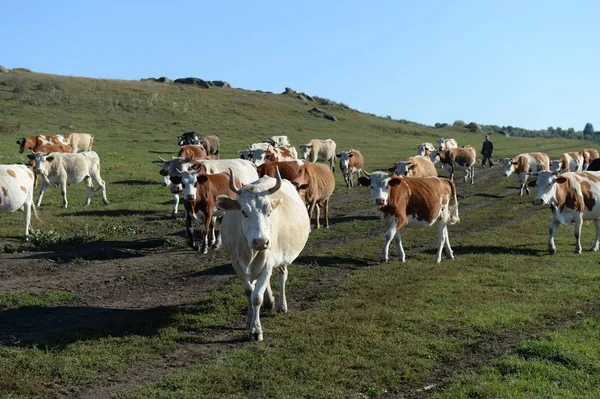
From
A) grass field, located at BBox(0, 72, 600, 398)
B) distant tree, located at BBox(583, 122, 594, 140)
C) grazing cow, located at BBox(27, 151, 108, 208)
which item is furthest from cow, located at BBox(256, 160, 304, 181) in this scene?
distant tree, located at BBox(583, 122, 594, 140)

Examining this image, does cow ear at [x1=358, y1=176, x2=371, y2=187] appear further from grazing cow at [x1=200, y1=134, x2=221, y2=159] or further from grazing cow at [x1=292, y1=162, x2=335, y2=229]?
grazing cow at [x1=200, y1=134, x2=221, y2=159]

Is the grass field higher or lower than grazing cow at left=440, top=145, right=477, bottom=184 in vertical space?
lower

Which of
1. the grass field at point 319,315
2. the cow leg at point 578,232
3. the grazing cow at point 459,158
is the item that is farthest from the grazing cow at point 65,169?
the grazing cow at point 459,158

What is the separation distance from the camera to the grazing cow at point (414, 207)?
47.6ft

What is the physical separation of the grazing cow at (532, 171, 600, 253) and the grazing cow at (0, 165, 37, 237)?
44.6 ft

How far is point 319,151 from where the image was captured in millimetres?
37031

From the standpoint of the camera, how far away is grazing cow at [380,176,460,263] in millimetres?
14500

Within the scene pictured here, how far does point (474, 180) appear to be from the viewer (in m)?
35.0

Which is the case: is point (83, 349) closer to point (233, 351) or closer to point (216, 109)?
point (233, 351)

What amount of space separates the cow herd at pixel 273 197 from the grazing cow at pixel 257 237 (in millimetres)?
15

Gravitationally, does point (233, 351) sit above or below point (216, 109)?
below

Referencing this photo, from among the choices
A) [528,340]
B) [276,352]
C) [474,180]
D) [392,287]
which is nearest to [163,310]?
[276,352]

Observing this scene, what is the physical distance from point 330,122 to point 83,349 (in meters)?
66.5

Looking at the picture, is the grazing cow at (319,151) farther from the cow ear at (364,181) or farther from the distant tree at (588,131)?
the distant tree at (588,131)
